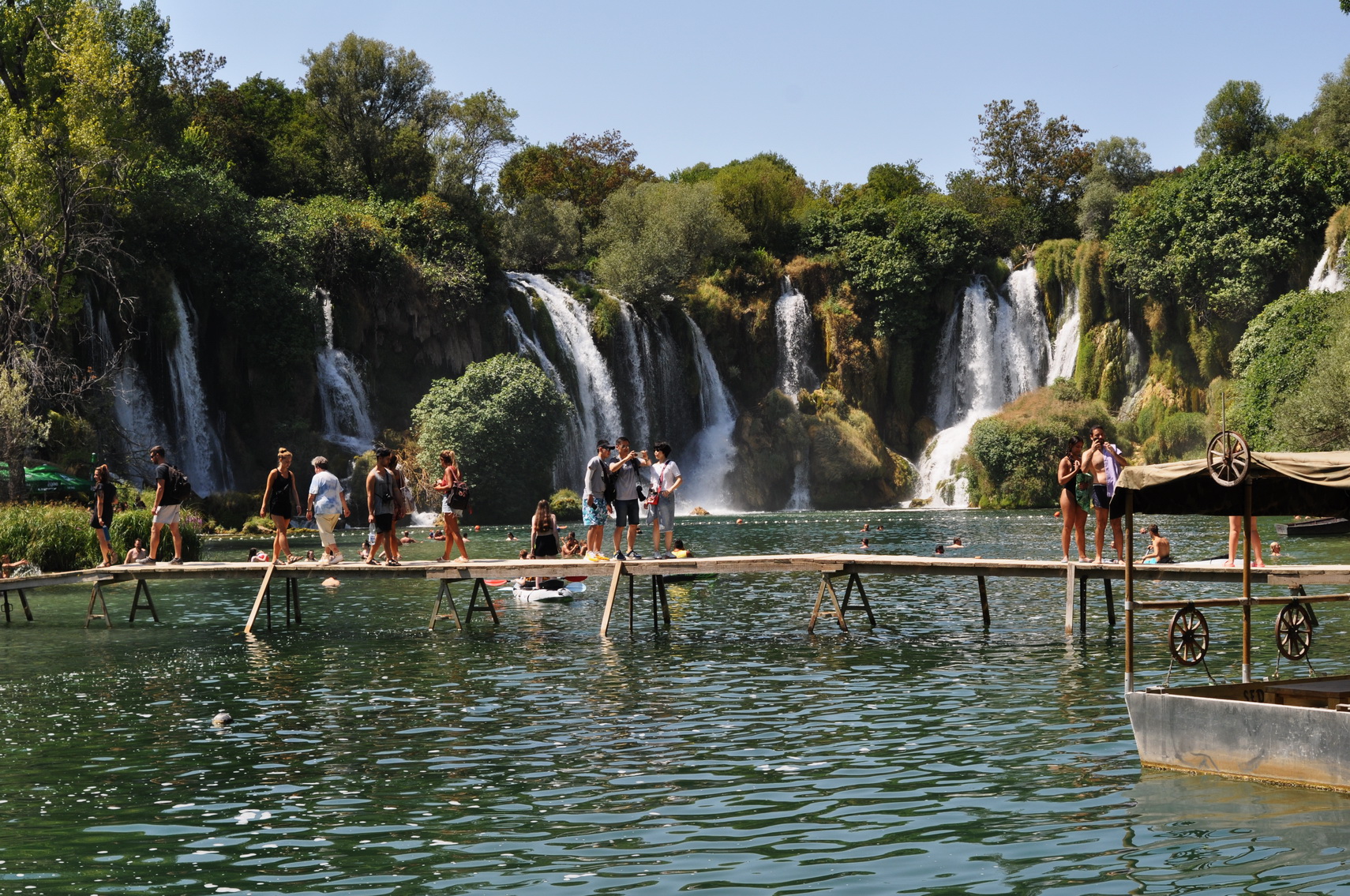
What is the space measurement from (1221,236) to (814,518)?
25712 millimetres

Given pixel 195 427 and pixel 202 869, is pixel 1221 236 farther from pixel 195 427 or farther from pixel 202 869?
pixel 202 869

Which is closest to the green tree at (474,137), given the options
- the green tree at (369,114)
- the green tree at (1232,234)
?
the green tree at (369,114)

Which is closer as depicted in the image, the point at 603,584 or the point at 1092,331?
the point at 603,584

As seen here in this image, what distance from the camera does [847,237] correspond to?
261 feet

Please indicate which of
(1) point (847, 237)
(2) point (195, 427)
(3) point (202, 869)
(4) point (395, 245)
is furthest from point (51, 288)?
(1) point (847, 237)

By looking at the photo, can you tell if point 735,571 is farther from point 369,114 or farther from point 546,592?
point 369,114

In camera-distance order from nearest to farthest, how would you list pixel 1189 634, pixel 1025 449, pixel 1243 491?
pixel 1243 491 < pixel 1189 634 < pixel 1025 449

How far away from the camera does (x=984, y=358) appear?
7556cm

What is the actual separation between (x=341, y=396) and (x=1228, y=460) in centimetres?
5114

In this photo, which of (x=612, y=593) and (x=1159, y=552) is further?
(x=1159, y=552)

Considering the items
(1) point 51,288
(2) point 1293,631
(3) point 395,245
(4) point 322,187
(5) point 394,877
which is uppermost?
(4) point 322,187

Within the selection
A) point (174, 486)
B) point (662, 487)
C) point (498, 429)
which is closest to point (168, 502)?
point (174, 486)

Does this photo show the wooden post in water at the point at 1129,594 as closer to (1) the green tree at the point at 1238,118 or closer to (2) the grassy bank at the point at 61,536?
(2) the grassy bank at the point at 61,536

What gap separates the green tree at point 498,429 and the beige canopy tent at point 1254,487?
45.1 meters
